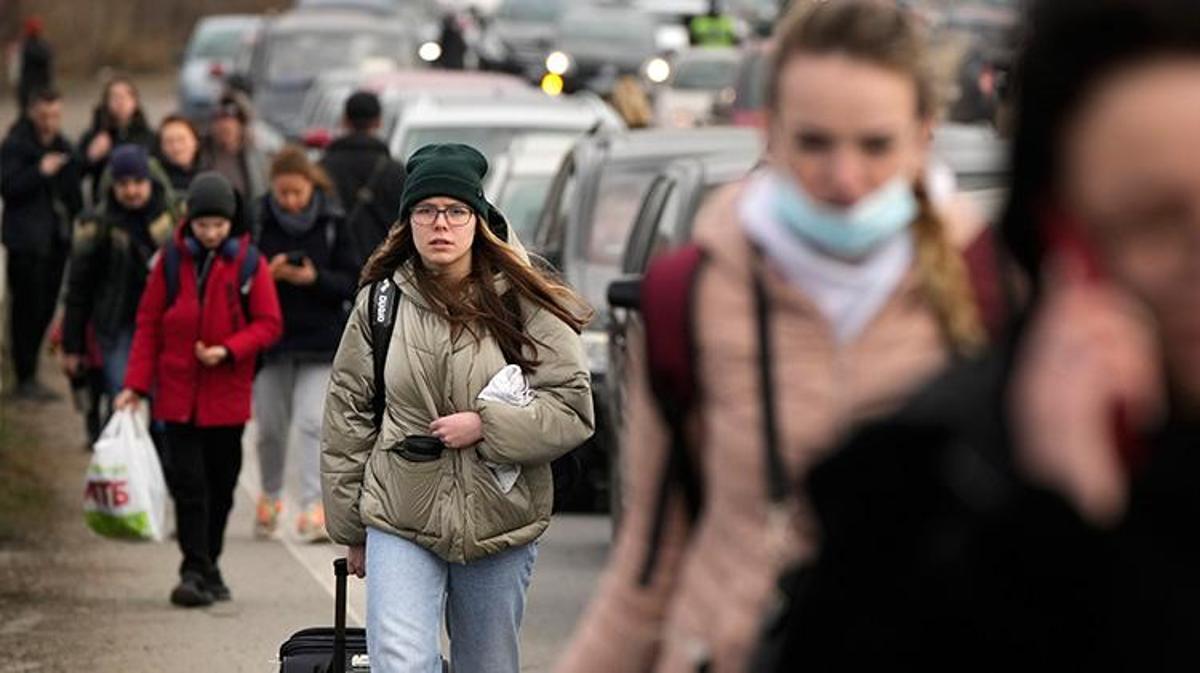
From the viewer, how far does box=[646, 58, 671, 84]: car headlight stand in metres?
43.8

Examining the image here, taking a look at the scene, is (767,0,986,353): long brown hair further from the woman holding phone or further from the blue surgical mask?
the woman holding phone

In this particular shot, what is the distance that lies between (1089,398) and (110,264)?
1217 centimetres

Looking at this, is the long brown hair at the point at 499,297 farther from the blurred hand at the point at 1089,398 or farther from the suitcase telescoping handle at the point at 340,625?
the blurred hand at the point at 1089,398

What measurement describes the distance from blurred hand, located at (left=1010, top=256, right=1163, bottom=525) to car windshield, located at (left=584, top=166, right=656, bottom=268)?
11.7m

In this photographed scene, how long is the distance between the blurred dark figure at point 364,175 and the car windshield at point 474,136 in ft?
10.1

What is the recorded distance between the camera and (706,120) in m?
36.5

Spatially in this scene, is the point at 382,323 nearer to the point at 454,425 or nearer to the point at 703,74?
the point at 454,425

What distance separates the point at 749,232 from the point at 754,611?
38 cm

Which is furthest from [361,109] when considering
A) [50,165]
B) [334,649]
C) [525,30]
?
[525,30]

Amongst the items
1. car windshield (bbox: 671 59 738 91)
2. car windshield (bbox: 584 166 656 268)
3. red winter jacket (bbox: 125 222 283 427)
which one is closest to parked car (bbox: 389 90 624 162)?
car windshield (bbox: 584 166 656 268)

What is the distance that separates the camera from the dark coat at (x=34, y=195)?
19109mm

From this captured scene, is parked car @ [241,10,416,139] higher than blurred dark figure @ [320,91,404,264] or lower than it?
lower

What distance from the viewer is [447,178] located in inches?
294

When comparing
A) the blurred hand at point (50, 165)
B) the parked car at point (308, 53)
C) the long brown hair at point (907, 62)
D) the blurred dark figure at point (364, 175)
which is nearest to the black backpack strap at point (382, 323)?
the long brown hair at point (907, 62)
